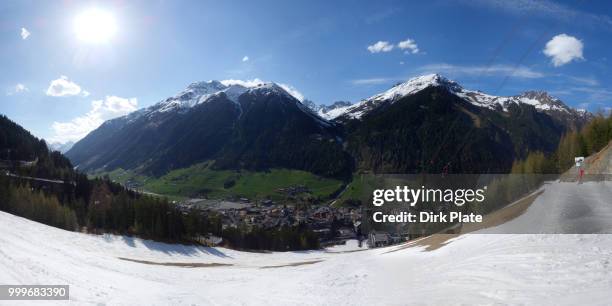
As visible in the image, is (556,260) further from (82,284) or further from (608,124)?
Answer: (608,124)

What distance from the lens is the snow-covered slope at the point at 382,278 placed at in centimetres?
1866

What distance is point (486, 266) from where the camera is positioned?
23938 mm

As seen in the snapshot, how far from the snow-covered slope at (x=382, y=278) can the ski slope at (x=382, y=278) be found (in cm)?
7

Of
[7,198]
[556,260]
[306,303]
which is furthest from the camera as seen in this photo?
[7,198]

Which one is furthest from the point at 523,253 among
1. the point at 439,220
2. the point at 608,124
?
the point at 608,124

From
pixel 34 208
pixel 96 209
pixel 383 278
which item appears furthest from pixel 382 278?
pixel 96 209

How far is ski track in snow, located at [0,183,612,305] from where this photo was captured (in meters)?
18.6

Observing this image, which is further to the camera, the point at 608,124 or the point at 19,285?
the point at 608,124

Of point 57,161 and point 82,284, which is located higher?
point 57,161

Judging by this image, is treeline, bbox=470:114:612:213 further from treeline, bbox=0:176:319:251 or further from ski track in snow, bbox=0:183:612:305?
treeline, bbox=0:176:319:251

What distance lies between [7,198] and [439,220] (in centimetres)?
8348

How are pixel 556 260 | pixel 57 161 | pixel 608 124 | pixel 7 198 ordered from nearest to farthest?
pixel 556 260 < pixel 7 198 < pixel 608 124 < pixel 57 161

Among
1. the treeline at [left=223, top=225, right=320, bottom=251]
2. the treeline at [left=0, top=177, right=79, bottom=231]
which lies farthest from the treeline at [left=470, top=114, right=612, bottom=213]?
the treeline at [left=0, top=177, right=79, bottom=231]

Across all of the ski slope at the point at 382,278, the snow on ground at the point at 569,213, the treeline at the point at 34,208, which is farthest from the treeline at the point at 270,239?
the snow on ground at the point at 569,213
